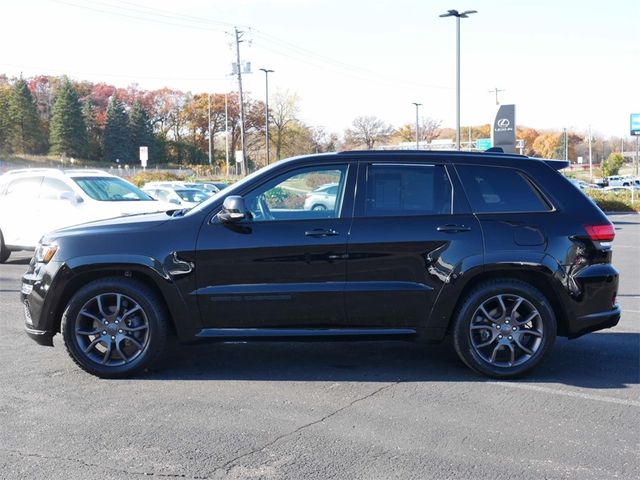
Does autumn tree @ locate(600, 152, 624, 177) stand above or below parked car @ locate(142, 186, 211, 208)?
above

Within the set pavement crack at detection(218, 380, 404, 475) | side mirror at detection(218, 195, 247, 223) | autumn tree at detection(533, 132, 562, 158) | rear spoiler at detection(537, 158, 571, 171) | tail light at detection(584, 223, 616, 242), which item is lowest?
pavement crack at detection(218, 380, 404, 475)

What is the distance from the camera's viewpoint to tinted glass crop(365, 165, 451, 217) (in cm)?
566

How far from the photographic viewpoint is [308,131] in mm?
65750

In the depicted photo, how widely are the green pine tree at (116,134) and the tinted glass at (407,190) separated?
290 ft

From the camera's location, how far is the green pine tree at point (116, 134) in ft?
292

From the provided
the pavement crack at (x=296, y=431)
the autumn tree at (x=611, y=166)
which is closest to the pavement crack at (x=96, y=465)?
the pavement crack at (x=296, y=431)

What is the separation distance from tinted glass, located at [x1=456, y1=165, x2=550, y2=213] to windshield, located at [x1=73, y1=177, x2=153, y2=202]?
8.58 metres

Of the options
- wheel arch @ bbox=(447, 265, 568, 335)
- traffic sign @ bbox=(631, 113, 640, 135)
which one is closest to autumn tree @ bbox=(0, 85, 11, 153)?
traffic sign @ bbox=(631, 113, 640, 135)

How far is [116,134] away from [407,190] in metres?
88.7

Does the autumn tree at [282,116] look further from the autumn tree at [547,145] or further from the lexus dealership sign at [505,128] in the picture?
the autumn tree at [547,145]

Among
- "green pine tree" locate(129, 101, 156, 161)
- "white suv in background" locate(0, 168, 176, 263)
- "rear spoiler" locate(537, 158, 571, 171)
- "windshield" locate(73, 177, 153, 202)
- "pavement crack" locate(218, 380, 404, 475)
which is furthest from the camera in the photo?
"green pine tree" locate(129, 101, 156, 161)

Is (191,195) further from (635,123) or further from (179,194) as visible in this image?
(635,123)

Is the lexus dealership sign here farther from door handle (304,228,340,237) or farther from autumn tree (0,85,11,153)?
autumn tree (0,85,11,153)

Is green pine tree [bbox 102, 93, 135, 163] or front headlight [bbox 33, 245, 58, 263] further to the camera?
green pine tree [bbox 102, 93, 135, 163]
